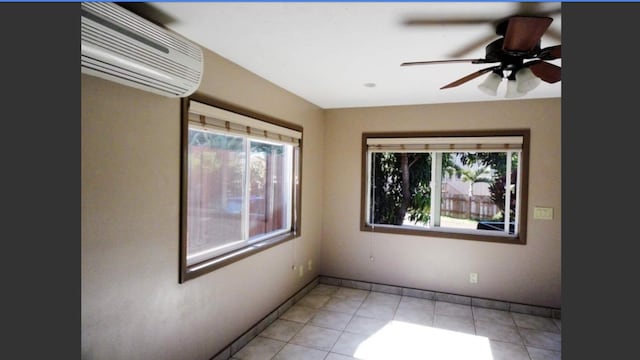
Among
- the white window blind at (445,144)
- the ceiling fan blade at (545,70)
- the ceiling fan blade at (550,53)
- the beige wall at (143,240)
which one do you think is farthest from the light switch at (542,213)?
the beige wall at (143,240)

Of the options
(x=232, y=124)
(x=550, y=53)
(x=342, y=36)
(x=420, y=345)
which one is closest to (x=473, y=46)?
(x=550, y=53)

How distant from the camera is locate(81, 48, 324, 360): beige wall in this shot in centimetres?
168

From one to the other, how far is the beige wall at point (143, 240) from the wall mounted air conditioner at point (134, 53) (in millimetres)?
192

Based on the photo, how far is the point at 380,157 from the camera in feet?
14.3

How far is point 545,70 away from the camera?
6.61 ft

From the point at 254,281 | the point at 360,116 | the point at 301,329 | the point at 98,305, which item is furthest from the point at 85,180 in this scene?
the point at 360,116

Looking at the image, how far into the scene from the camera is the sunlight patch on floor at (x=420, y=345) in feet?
9.25

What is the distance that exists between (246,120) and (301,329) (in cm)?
197

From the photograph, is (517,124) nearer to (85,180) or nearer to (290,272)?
(290,272)

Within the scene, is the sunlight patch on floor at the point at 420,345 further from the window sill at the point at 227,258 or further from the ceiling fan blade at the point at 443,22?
the ceiling fan blade at the point at 443,22

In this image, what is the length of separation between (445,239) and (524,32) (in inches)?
108

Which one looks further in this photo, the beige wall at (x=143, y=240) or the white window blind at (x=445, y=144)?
the white window blind at (x=445, y=144)

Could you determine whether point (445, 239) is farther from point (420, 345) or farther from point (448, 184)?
point (420, 345)

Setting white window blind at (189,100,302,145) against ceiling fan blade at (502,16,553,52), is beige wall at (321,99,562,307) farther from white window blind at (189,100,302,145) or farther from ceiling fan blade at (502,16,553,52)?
ceiling fan blade at (502,16,553,52)
